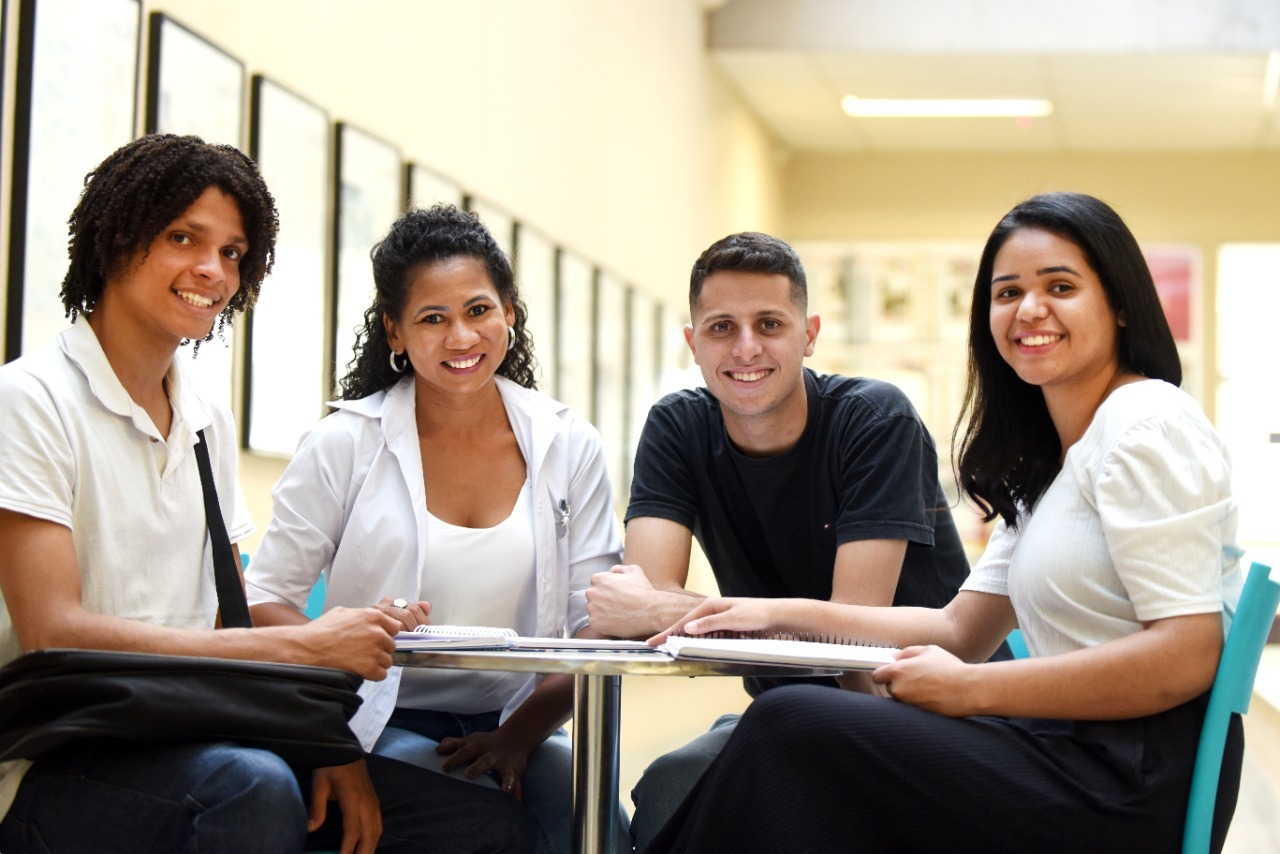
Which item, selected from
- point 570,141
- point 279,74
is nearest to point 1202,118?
point 570,141

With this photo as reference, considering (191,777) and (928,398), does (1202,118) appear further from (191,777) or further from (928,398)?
(191,777)

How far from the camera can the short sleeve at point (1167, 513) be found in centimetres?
170

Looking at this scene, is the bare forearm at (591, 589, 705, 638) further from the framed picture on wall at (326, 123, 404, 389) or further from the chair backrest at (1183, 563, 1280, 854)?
the framed picture on wall at (326, 123, 404, 389)

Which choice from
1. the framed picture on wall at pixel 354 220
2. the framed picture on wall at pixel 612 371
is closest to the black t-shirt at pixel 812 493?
the framed picture on wall at pixel 354 220

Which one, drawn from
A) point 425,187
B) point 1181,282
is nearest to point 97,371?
point 425,187

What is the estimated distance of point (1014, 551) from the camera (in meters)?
2.05

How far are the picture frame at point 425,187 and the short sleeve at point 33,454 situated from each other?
2788 mm

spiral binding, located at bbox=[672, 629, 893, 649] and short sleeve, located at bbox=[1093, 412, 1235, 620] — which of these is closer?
short sleeve, located at bbox=[1093, 412, 1235, 620]

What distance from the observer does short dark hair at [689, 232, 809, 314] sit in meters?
2.55

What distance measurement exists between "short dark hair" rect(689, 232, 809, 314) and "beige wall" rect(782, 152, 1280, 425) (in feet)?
27.7

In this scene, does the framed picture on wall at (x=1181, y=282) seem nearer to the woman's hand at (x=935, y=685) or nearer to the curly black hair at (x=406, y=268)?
the curly black hair at (x=406, y=268)

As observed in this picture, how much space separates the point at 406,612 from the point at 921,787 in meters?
0.75

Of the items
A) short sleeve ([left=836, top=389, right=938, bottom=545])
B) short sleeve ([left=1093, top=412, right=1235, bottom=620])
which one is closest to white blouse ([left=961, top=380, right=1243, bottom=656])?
short sleeve ([left=1093, top=412, right=1235, bottom=620])

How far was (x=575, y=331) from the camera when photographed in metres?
6.35
